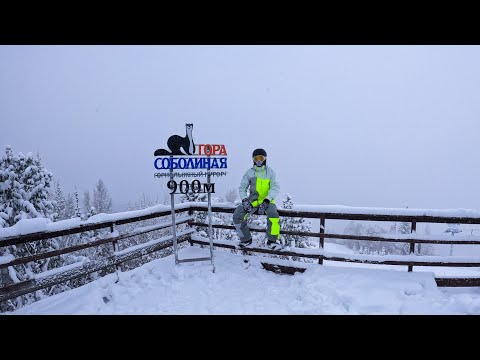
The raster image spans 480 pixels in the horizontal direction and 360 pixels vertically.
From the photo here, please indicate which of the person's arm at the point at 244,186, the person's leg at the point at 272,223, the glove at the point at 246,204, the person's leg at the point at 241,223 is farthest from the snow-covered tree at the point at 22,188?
the person's leg at the point at 272,223

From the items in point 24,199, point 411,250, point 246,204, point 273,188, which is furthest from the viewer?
point 24,199

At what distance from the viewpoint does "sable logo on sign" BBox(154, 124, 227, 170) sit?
19.6 ft

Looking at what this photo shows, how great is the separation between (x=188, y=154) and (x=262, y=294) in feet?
11.4

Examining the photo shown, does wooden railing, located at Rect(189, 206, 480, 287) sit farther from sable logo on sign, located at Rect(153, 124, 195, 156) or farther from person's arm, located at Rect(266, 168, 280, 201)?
sable logo on sign, located at Rect(153, 124, 195, 156)

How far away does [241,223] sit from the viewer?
6117mm

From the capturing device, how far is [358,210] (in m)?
5.60

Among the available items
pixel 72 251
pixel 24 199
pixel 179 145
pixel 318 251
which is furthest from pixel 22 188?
pixel 318 251

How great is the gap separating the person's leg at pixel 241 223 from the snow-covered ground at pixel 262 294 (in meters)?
0.82

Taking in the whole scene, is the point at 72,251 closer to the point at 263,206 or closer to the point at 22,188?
the point at 263,206

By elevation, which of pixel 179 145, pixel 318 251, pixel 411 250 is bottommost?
pixel 318 251

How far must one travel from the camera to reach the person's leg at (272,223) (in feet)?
18.9

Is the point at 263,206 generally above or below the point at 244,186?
below

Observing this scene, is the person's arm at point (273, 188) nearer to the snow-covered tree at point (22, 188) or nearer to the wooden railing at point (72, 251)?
the wooden railing at point (72, 251)

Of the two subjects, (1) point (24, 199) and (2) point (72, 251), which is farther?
(1) point (24, 199)
